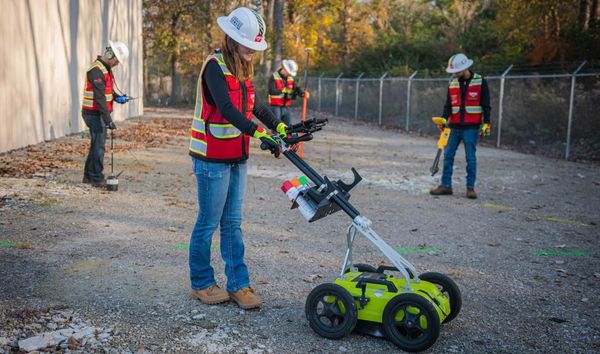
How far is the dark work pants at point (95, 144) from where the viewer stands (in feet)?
29.7

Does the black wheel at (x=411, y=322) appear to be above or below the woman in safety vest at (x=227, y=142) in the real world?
below

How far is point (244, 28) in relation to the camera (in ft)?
14.1

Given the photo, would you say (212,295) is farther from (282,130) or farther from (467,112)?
(467,112)

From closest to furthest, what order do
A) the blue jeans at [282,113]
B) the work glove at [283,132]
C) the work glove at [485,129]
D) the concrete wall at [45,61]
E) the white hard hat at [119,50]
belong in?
the work glove at [283,132]
the white hard hat at [119,50]
the work glove at [485,129]
the concrete wall at [45,61]
the blue jeans at [282,113]

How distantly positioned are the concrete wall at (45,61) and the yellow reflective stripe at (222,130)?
9.73 metres

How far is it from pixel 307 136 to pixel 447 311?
161 centimetres

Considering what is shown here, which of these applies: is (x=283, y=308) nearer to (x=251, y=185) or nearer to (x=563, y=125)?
(x=251, y=185)

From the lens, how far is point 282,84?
1416 centimetres

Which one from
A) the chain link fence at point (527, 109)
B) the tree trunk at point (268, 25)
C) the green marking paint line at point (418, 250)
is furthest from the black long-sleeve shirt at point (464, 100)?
the tree trunk at point (268, 25)

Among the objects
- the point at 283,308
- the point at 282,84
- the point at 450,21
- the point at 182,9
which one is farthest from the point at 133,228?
the point at 182,9

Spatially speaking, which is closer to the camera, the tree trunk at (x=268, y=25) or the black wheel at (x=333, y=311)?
the black wheel at (x=333, y=311)

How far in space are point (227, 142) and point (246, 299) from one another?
1.24 m

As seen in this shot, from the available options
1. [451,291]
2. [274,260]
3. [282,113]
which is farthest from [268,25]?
[451,291]

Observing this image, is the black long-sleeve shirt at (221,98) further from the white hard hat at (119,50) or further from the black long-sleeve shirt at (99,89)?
the white hard hat at (119,50)
